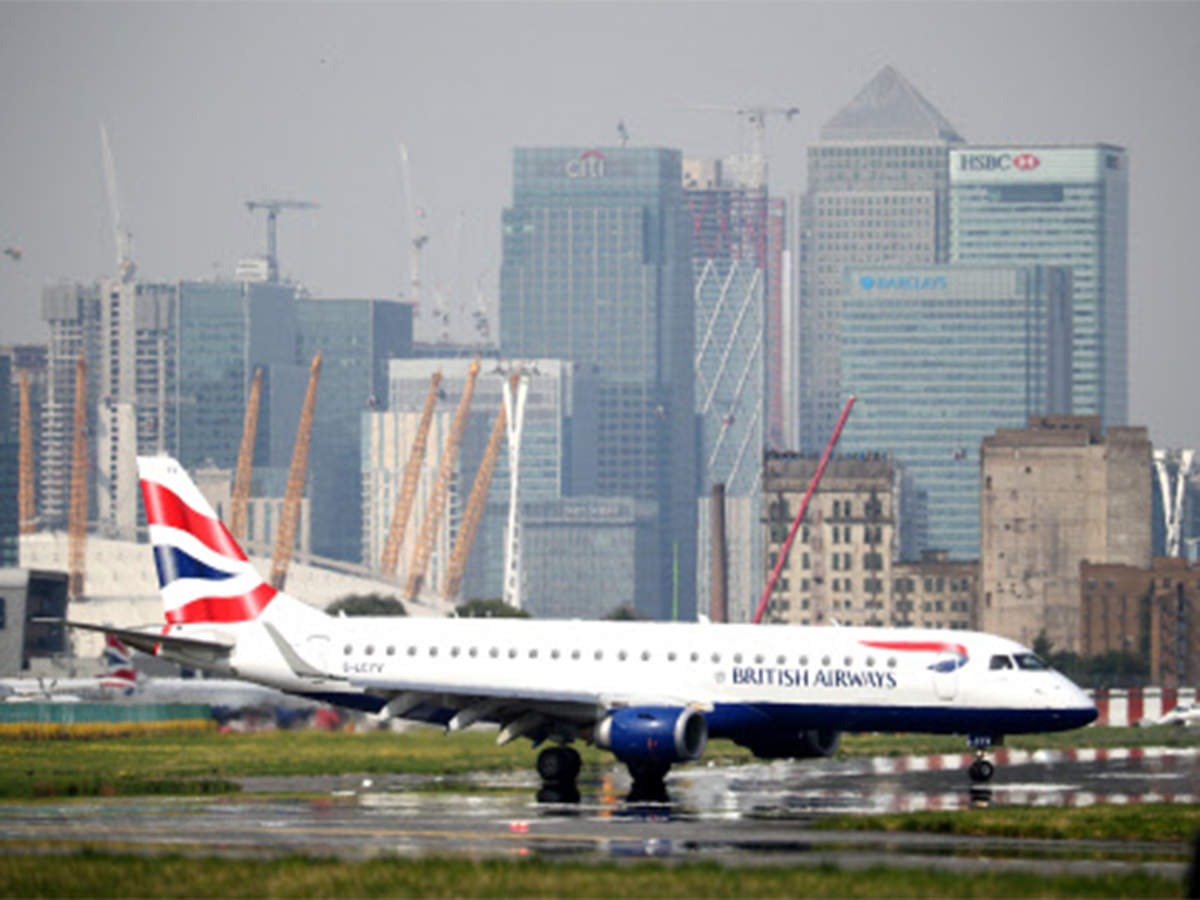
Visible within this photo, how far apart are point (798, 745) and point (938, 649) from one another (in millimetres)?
4538

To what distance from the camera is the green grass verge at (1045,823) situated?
47844 millimetres

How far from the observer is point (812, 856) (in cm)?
4338

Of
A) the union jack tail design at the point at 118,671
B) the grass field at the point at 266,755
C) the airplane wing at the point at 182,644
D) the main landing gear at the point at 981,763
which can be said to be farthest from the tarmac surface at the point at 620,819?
the union jack tail design at the point at 118,671

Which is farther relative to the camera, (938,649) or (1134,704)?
(1134,704)

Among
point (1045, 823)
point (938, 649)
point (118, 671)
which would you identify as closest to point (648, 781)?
point (938, 649)

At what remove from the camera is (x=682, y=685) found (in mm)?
63625

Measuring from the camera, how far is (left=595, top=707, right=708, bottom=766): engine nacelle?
60.4 meters

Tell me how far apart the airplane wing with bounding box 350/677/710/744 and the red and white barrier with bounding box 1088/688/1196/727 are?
67.5 metres

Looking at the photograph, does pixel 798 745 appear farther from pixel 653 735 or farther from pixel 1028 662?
pixel 1028 662

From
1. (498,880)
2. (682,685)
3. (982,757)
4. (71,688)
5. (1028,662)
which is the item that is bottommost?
(71,688)

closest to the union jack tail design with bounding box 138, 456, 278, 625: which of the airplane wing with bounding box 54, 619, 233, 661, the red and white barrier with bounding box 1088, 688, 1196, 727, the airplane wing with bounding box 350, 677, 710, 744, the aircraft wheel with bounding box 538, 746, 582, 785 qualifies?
the airplane wing with bounding box 54, 619, 233, 661

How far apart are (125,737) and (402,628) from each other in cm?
2609

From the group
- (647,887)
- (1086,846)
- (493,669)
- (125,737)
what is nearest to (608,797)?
(493,669)

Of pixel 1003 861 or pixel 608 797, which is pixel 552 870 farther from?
pixel 608 797
